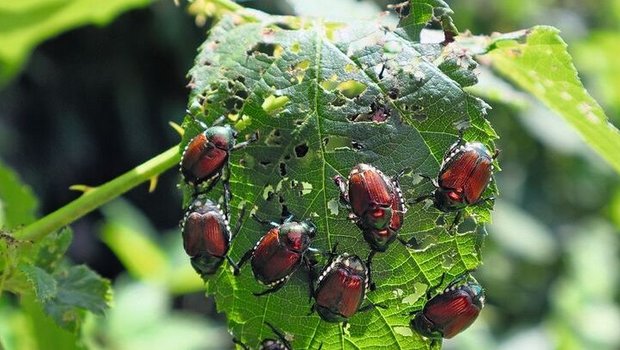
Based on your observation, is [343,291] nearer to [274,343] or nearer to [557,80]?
[274,343]

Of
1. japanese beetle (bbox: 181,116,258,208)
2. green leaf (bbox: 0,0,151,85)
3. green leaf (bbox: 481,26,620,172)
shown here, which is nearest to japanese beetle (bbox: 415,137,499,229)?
green leaf (bbox: 481,26,620,172)

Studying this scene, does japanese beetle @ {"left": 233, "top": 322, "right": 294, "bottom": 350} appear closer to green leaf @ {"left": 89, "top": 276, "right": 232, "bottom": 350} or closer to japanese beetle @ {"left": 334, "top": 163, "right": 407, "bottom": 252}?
japanese beetle @ {"left": 334, "top": 163, "right": 407, "bottom": 252}

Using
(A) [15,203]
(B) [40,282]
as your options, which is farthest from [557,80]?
(A) [15,203]

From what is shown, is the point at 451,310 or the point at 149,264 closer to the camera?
the point at 451,310

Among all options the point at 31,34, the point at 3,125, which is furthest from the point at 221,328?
the point at 31,34

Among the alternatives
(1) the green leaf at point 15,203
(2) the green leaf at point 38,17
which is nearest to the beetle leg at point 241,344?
(1) the green leaf at point 15,203
